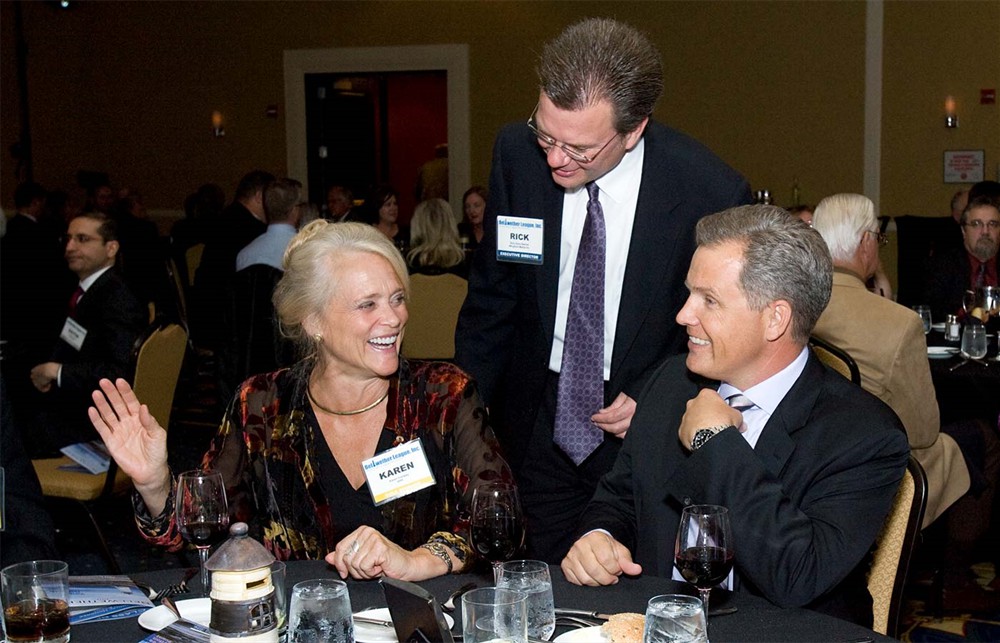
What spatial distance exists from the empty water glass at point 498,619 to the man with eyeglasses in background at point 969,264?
449 centimetres

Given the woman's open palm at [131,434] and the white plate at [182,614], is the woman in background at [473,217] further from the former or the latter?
the white plate at [182,614]

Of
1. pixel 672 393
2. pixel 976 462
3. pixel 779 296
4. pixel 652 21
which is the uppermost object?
pixel 652 21

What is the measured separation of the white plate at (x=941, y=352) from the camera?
4.42 metres

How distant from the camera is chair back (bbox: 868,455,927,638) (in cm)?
198

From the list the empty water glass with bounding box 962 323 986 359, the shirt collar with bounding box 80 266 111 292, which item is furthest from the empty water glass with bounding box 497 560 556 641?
the shirt collar with bounding box 80 266 111 292

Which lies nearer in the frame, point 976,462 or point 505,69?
point 976,462

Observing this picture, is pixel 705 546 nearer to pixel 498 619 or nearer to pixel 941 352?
pixel 498 619

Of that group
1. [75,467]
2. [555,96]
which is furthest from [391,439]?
[75,467]

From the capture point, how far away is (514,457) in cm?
269

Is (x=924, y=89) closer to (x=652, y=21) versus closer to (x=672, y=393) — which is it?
(x=652, y=21)

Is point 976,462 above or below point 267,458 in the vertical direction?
below

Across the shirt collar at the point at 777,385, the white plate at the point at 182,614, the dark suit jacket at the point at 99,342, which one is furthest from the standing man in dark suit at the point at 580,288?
the dark suit jacket at the point at 99,342

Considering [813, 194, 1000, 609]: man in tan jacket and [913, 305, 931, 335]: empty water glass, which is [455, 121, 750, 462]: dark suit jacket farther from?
[913, 305, 931, 335]: empty water glass

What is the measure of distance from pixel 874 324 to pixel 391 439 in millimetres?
1630
